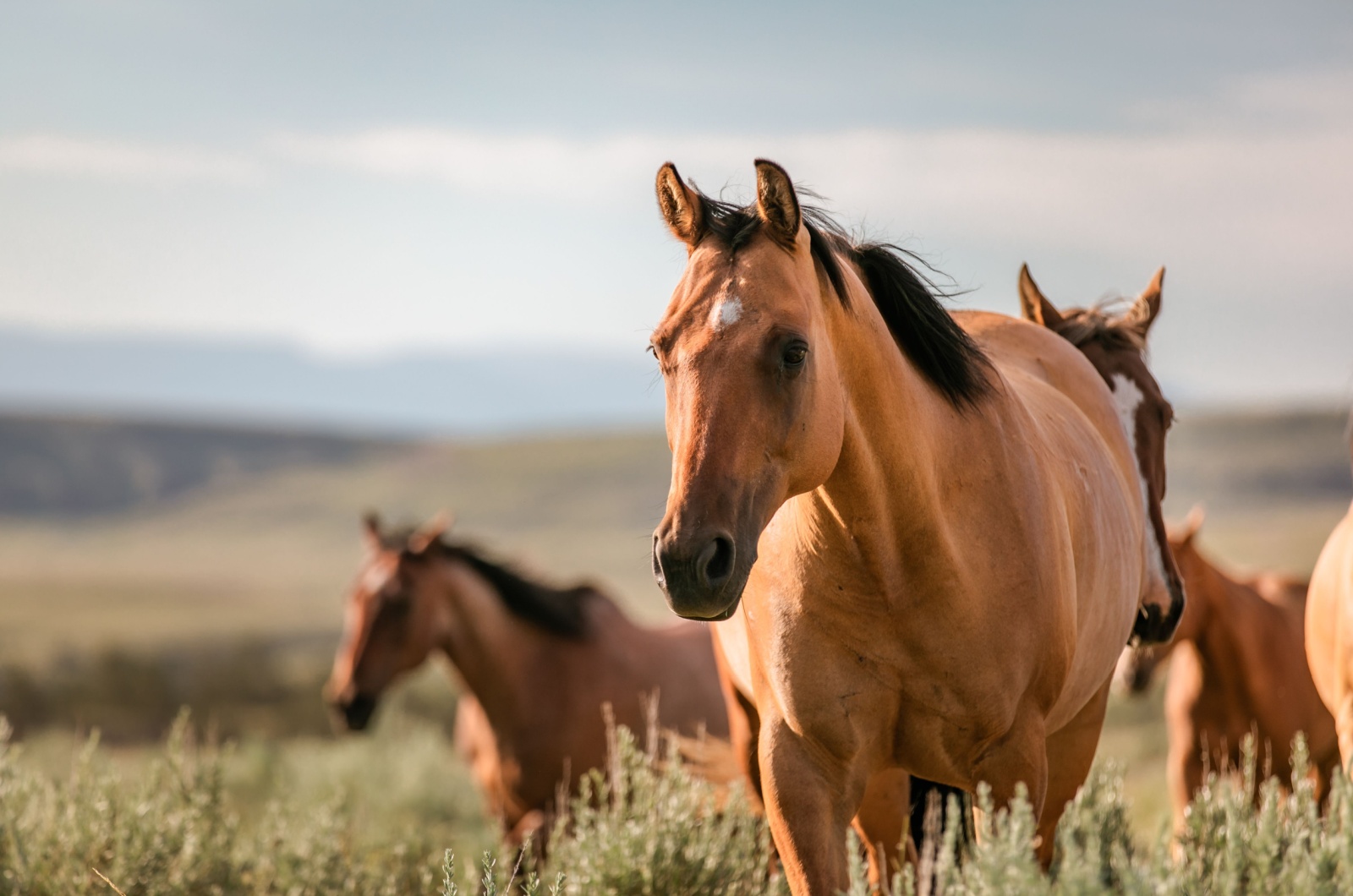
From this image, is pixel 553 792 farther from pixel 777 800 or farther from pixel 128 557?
pixel 128 557

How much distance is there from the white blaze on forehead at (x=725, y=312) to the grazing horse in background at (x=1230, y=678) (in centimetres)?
486

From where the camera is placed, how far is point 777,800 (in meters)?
2.87

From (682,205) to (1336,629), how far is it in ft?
10.0

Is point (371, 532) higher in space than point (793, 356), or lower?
lower

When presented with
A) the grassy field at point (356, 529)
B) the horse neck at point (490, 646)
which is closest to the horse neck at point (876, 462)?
the horse neck at point (490, 646)

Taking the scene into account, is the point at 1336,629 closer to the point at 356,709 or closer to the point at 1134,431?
the point at 1134,431

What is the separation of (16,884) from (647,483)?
58378 mm

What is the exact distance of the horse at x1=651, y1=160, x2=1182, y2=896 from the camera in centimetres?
246

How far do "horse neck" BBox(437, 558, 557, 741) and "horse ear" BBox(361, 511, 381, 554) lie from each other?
48cm

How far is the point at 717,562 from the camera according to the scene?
2.31 m

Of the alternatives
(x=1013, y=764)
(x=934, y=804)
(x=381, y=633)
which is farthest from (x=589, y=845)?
(x=381, y=633)

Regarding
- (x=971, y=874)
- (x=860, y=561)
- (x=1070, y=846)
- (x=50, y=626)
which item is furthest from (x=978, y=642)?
(x=50, y=626)

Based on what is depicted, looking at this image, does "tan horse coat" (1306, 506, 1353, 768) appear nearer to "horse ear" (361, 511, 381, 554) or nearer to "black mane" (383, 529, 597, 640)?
"black mane" (383, 529, 597, 640)

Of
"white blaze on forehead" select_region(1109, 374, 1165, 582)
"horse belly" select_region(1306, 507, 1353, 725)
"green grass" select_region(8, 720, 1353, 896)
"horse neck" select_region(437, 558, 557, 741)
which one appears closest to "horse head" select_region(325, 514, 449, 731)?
"horse neck" select_region(437, 558, 557, 741)
